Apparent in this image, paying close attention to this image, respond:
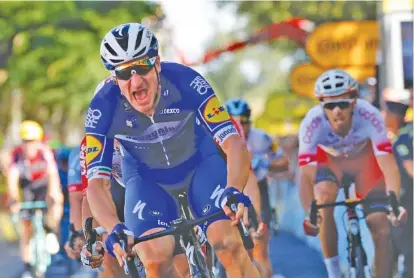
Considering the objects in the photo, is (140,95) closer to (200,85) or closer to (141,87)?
(141,87)

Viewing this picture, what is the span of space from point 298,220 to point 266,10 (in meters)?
11.9

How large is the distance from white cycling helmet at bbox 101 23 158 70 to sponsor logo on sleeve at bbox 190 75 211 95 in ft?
0.97

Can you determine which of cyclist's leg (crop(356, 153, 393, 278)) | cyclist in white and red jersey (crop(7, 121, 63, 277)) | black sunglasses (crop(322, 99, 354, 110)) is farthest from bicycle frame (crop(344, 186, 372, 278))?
cyclist in white and red jersey (crop(7, 121, 63, 277))

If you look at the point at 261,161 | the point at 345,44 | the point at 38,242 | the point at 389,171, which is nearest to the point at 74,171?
the point at 261,161

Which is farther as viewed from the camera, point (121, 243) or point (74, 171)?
point (74, 171)

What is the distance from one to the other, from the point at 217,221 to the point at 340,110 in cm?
227

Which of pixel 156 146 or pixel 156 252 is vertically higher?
pixel 156 146

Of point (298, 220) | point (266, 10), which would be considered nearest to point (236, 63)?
point (266, 10)

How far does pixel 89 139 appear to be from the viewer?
5637 millimetres

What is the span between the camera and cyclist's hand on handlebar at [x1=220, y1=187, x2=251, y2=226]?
4.94 metres

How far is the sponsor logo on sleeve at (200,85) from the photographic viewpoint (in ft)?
18.3

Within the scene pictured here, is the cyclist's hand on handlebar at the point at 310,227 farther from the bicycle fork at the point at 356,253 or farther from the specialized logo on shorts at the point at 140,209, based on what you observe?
the specialized logo on shorts at the point at 140,209

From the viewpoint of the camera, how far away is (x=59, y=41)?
2097cm

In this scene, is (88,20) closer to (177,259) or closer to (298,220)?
(298,220)
